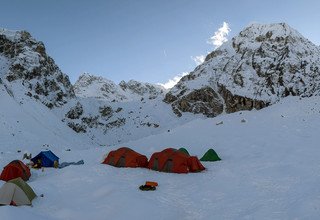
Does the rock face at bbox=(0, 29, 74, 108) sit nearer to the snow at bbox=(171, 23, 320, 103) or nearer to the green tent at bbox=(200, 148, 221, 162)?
the snow at bbox=(171, 23, 320, 103)

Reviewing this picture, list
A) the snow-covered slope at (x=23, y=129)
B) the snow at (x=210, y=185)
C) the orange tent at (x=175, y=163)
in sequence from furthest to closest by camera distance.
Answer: the snow-covered slope at (x=23, y=129)
the orange tent at (x=175, y=163)
the snow at (x=210, y=185)

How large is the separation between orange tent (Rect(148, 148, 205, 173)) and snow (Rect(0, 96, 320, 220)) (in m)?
0.61

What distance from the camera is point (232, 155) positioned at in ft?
85.4

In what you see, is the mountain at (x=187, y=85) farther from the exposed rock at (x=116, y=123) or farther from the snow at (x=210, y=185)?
the snow at (x=210, y=185)

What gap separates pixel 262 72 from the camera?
178ft

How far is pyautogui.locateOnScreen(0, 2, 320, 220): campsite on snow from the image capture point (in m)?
14.9

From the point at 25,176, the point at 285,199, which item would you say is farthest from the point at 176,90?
the point at 285,199

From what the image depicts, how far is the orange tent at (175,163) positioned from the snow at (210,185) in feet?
2.01

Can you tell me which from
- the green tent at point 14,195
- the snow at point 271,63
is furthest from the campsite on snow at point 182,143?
the snow at point 271,63

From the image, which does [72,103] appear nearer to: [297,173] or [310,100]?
[310,100]

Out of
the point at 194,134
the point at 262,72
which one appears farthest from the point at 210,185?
the point at 262,72

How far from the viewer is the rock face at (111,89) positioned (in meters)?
131

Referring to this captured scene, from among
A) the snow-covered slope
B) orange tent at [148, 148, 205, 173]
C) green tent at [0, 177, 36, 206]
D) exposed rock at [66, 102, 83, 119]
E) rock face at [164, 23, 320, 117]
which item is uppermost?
rock face at [164, 23, 320, 117]

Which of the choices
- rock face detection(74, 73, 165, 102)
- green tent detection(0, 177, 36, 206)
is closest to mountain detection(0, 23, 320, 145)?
green tent detection(0, 177, 36, 206)
